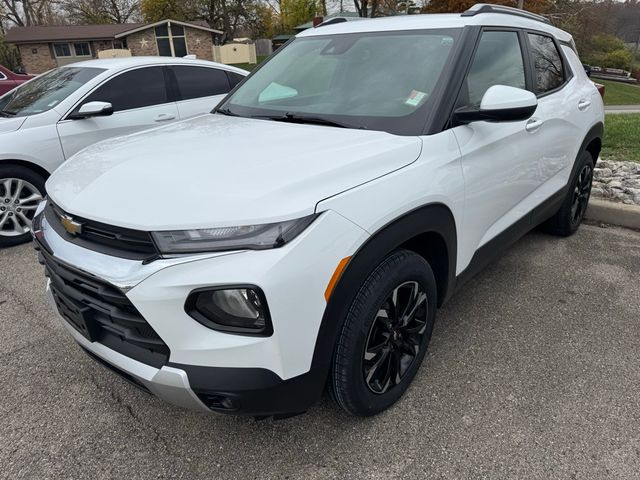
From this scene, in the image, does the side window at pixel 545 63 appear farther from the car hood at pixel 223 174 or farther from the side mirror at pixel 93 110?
the side mirror at pixel 93 110

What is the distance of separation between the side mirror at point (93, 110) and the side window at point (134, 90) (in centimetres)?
23

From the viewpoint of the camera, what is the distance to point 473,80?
2.64m

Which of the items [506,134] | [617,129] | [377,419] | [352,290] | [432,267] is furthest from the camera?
[617,129]

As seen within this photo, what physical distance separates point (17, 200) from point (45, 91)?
1.27 meters

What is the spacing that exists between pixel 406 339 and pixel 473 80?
1.43 m

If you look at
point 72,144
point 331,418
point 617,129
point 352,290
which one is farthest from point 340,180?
point 617,129

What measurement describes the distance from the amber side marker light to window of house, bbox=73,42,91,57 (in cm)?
4178

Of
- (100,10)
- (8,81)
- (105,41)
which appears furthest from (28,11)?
(8,81)

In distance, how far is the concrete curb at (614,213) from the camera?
15.0 ft

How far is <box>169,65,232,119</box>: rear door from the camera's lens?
5.57 metres

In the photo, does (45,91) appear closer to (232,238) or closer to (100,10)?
(232,238)

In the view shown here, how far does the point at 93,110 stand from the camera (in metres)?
4.62

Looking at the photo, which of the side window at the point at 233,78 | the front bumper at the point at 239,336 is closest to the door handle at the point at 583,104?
the front bumper at the point at 239,336

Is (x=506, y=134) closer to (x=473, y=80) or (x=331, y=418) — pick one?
(x=473, y=80)
